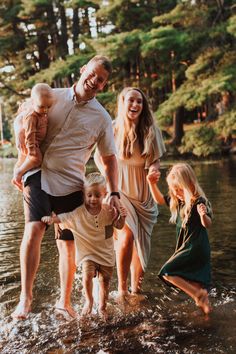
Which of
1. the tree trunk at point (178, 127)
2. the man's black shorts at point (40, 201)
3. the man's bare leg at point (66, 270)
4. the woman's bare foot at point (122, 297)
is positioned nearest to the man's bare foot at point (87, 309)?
the man's bare leg at point (66, 270)

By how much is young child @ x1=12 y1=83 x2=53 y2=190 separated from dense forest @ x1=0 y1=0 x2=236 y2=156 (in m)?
14.0

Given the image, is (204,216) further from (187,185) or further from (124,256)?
(124,256)

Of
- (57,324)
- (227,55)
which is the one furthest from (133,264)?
(227,55)

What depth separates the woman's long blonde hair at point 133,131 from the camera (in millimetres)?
3808

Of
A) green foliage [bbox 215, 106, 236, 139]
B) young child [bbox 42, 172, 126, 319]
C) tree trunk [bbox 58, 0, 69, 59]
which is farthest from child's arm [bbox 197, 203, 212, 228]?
tree trunk [bbox 58, 0, 69, 59]

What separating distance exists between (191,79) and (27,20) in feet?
42.5

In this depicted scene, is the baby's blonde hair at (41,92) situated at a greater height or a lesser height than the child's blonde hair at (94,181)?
greater

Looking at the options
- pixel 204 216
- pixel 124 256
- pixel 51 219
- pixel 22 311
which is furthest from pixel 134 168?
pixel 22 311

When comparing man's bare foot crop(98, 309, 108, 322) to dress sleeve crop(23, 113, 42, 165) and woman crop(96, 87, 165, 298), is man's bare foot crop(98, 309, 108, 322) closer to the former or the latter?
woman crop(96, 87, 165, 298)

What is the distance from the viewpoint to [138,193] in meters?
3.88

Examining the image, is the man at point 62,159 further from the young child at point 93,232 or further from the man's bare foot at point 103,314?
the man's bare foot at point 103,314

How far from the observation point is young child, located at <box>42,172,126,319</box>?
3.27 meters

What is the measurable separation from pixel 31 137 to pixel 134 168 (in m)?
1.07

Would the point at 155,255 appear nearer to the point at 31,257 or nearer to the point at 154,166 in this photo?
the point at 154,166
